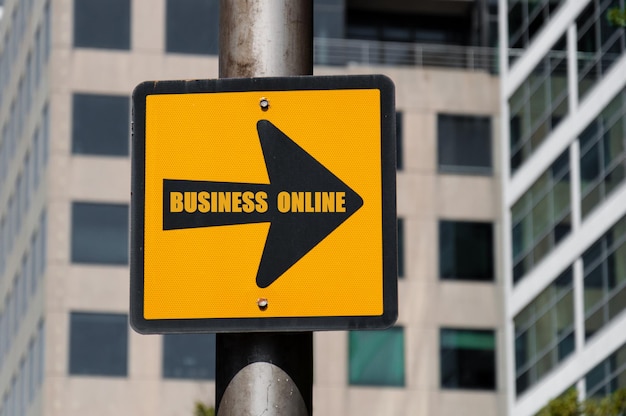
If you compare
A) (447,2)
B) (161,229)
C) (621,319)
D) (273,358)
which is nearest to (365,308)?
(273,358)

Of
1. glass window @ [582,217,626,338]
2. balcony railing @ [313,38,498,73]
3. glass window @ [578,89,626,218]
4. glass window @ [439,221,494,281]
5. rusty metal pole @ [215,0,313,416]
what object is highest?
balcony railing @ [313,38,498,73]

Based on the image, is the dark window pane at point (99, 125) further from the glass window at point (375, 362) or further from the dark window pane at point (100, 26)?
the glass window at point (375, 362)

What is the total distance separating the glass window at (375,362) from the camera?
4500cm

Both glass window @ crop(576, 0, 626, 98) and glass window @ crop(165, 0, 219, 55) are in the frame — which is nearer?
glass window @ crop(576, 0, 626, 98)

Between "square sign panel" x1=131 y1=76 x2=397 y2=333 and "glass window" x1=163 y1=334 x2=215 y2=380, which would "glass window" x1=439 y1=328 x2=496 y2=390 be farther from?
"square sign panel" x1=131 y1=76 x2=397 y2=333

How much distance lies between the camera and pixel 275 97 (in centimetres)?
476

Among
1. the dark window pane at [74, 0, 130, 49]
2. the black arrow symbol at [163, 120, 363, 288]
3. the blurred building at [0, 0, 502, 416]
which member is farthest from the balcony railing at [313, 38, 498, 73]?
the black arrow symbol at [163, 120, 363, 288]

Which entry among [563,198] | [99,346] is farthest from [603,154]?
[99,346]

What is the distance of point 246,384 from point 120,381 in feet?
131

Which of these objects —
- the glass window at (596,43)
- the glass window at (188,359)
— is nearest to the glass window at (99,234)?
the glass window at (188,359)

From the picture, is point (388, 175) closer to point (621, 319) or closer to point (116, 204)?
point (621, 319)

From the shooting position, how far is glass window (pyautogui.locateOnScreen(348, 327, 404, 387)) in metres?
45.0

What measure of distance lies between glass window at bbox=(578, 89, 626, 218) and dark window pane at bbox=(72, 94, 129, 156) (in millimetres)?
12015

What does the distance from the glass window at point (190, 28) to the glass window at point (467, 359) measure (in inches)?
391
